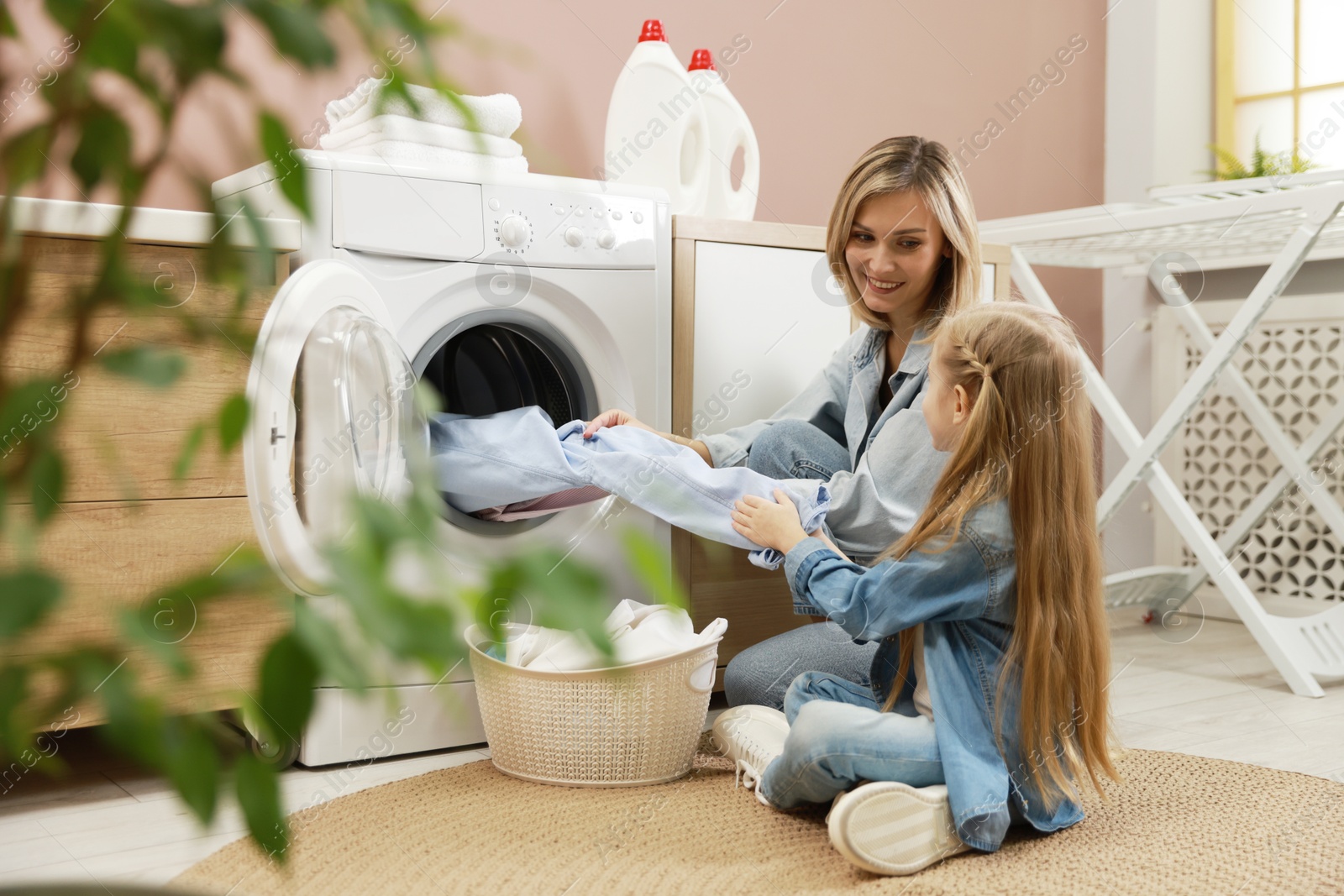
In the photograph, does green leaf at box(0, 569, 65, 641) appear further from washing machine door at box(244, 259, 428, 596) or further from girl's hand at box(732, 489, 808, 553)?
girl's hand at box(732, 489, 808, 553)

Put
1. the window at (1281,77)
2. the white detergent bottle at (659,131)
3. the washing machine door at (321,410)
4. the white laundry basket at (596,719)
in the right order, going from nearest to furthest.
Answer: the washing machine door at (321,410), the white laundry basket at (596,719), the white detergent bottle at (659,131), the window at (1281,77)

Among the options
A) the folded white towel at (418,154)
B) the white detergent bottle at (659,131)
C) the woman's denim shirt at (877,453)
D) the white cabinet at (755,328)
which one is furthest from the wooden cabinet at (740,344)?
the folded white towel at (418,154)

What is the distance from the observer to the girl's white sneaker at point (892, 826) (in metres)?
1.18

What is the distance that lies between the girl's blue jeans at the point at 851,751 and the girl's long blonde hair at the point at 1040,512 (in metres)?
0.09

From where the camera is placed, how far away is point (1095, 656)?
132 centimetres

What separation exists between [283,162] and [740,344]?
5.53 feet

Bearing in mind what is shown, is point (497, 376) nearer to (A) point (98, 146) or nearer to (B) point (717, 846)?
(B) point (717, 846)

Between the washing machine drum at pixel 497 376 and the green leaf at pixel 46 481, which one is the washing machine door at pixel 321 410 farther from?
the green leaf at pixel 46 481

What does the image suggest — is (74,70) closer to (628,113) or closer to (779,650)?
(779,650)

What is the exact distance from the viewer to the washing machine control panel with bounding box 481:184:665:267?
1.66 m

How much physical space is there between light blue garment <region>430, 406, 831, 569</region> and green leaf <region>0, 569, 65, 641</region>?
1.36 meters

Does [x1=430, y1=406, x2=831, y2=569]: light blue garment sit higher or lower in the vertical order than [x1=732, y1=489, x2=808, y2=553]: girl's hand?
higher

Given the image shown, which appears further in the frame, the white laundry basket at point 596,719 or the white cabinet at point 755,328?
the white cabinet at point 755,328

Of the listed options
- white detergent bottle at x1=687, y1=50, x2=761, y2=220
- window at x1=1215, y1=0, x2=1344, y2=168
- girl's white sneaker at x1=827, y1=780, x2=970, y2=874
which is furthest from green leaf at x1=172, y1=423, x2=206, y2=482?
window at x1=1215, y1=0, x2=1344, y2=168
